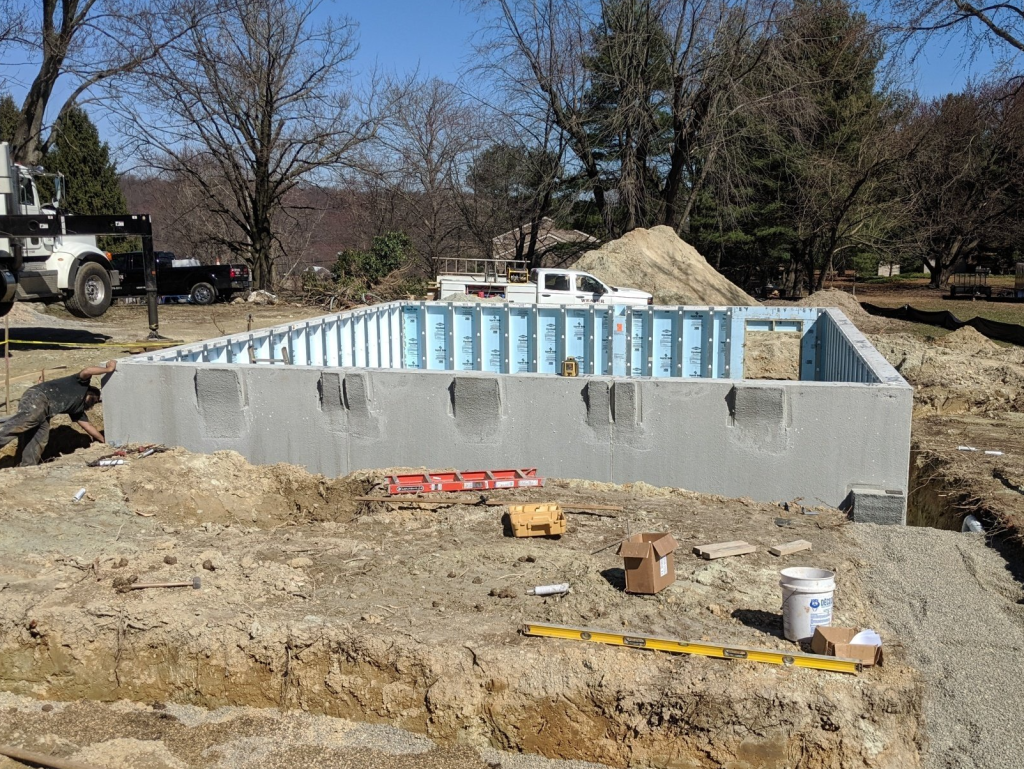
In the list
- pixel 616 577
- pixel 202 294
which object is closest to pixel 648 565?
pixel 616 577

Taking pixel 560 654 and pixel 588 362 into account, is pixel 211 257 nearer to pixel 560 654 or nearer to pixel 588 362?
pixel 588 362

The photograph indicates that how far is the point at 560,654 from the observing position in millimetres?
5262

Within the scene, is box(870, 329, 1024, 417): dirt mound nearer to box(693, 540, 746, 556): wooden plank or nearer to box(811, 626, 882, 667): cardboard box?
box(693, 540, 746, 556): wooden plank

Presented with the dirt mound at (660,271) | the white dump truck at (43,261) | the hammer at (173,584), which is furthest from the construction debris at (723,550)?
the dirt mound at (660,271)

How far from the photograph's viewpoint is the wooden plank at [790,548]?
688 centimetres

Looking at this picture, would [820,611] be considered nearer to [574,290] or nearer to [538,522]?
[538,522]

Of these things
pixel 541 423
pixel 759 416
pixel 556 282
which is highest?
pixel 556 282

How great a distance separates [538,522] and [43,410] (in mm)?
6144

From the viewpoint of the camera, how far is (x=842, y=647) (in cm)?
510

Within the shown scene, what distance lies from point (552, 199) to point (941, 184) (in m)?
20.5

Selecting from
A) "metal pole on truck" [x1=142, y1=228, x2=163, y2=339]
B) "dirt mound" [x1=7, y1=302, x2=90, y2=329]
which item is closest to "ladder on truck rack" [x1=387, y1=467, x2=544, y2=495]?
"metal pole on truck" [x1=142, y1=228, x2=163, y2=339]

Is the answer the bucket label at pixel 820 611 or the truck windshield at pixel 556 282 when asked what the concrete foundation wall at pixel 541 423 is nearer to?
the bucket label at pixel 820 611

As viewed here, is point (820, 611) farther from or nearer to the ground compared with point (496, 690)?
farther from the ground

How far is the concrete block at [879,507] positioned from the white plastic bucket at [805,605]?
2970 mm
